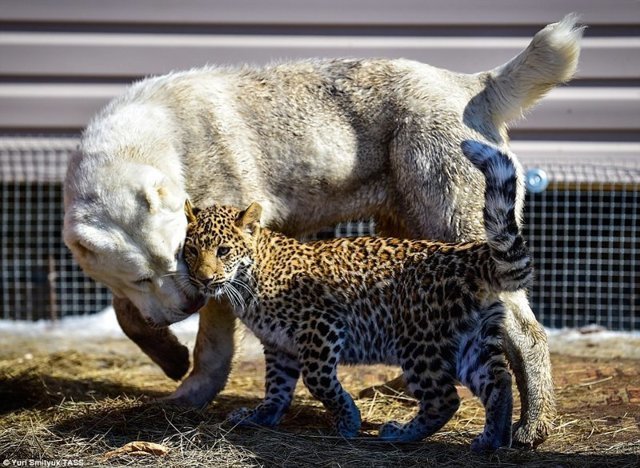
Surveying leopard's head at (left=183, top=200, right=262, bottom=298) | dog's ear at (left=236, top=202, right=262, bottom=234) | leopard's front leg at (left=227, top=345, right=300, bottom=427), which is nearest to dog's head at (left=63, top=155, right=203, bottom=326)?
leopard's head at (left=183, top=200, right=262, bottom=298)

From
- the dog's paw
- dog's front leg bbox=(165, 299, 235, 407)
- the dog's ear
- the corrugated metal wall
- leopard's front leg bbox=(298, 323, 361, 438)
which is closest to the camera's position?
the dog's paw

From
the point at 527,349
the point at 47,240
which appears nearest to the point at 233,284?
the point at 527,349

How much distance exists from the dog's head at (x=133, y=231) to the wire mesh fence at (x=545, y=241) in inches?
109

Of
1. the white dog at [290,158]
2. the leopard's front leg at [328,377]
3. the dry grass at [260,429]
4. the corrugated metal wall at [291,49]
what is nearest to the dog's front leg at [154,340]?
the white dog at [290,158]

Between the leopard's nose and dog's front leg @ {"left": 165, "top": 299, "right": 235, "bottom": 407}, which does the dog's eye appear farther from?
dog's front leg @ {"left": 165, "top": 299, "right": 235, "bottom": 407}

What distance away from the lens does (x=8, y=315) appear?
9.48 metres

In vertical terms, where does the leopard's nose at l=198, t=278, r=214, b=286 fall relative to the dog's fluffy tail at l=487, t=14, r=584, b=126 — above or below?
below

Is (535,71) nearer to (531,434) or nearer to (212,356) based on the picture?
(531,434)

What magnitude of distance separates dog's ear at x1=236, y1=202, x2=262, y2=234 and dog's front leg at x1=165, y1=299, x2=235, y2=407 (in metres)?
0.74

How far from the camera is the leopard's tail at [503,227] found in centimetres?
474

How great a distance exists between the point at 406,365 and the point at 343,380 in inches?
77.7

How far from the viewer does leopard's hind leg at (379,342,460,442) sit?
4918 mm

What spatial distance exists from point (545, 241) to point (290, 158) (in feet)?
11.8

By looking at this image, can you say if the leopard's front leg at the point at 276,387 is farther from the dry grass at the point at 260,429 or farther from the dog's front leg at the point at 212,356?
the dog's front leg at the point at 212,356
